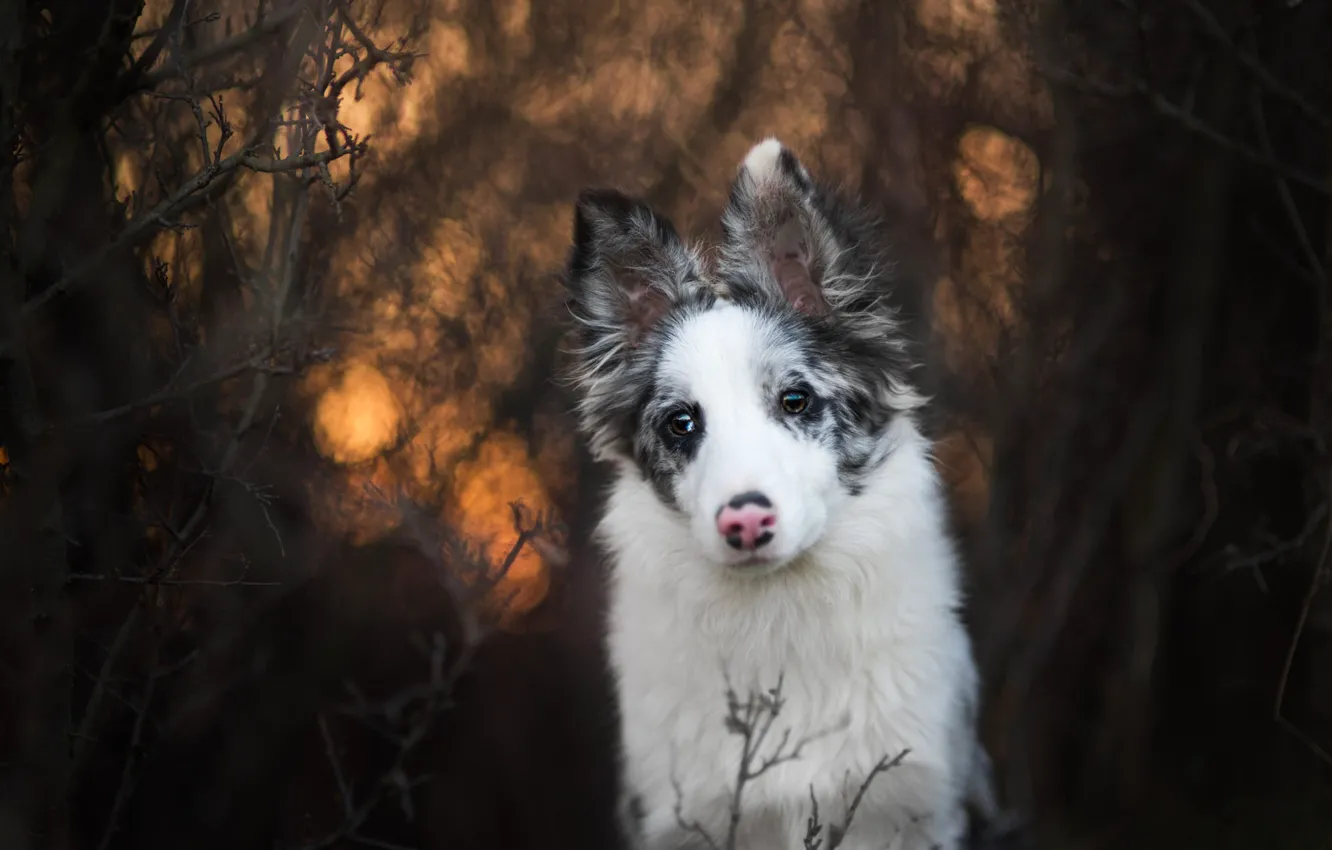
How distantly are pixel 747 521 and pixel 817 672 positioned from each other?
870 mm

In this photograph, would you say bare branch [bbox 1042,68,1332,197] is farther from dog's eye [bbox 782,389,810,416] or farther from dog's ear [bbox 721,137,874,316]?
dog's eye [bbox 782,389,810,416]

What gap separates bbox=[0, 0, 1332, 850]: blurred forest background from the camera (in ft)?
15.3

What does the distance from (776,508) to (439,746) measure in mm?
4866

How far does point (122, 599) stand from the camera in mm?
4637

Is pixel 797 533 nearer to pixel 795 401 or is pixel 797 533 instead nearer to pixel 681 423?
pixel 795 401

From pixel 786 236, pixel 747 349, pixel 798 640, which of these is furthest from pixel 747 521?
pixel 786 236

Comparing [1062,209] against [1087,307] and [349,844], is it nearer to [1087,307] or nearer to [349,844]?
[1087,307]

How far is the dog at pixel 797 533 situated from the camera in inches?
152

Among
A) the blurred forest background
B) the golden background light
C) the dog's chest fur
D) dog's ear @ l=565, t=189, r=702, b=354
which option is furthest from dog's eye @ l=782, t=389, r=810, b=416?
the golden background light

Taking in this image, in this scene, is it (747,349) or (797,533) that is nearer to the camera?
(797,533)

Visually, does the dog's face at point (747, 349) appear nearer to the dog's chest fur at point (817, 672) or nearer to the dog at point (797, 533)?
the dog at point (797, 533)

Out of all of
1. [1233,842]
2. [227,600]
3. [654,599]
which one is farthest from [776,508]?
[1233,842]

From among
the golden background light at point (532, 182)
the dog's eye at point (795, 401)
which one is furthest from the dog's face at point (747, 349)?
the golden background light at point (532, 182)

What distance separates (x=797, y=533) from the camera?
3559 mm
